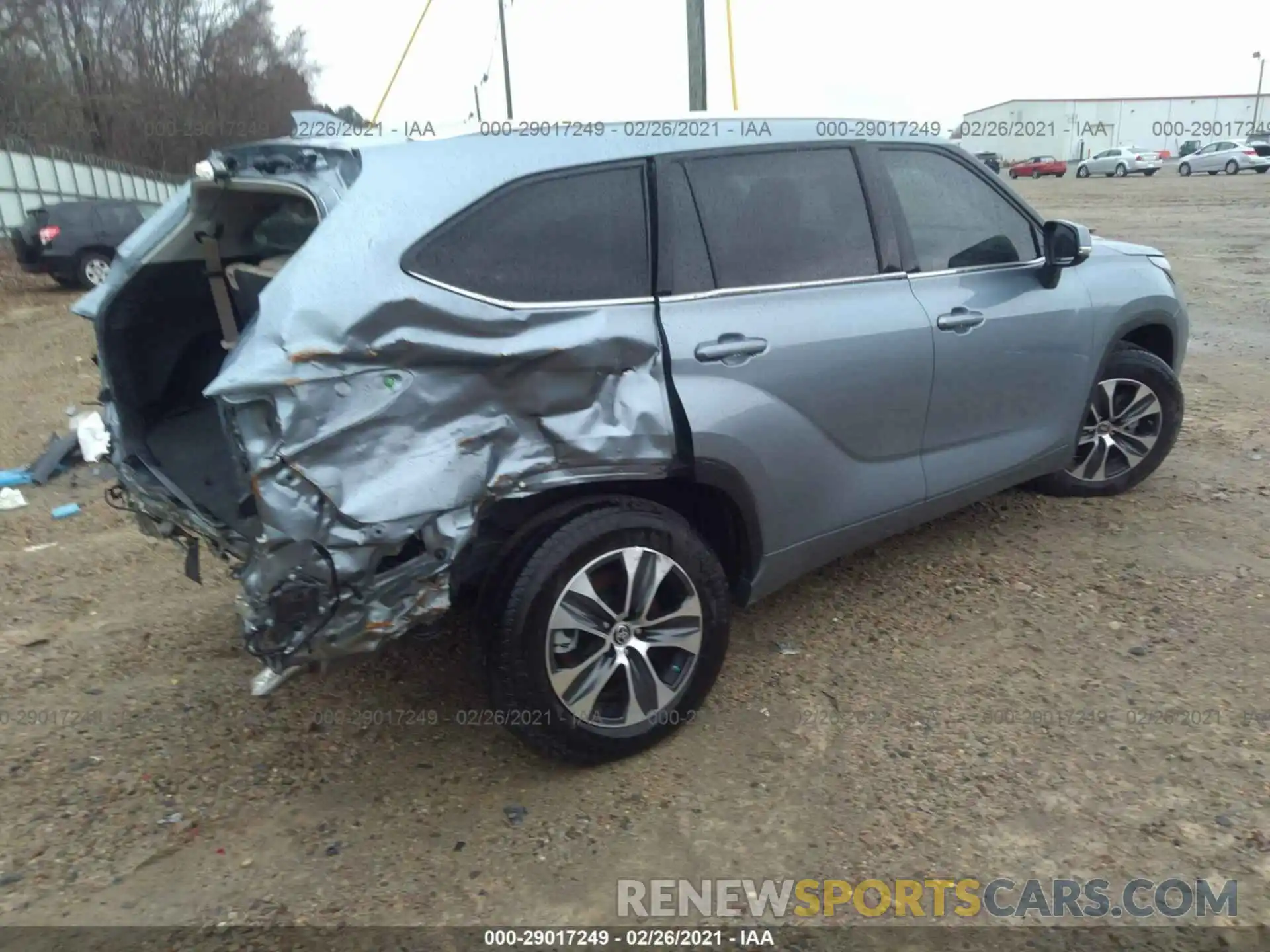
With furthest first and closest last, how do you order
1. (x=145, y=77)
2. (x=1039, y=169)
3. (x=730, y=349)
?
(x=1039, y=169) < (x=145, y=77) < (x=730, y=349)

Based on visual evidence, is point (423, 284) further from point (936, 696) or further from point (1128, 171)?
point (1128, 171)

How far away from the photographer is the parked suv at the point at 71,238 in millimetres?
15547

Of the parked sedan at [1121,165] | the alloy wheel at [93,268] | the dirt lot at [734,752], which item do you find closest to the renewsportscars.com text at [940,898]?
the dirt lot at [734,752]

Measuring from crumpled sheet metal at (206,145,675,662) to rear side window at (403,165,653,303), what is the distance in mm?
66

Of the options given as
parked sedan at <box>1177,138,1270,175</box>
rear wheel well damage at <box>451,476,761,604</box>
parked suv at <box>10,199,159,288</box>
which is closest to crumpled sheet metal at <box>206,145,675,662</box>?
rear wheel well damage at <box>451,476,761,604</box>

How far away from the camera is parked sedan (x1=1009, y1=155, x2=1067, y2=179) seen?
4828 centimetres

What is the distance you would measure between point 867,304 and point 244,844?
8.58ft

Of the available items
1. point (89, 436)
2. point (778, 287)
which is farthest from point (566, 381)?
point (89, 436)

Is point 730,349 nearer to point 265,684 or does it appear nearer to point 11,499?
point 265,684

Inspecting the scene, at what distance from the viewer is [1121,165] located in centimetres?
4403

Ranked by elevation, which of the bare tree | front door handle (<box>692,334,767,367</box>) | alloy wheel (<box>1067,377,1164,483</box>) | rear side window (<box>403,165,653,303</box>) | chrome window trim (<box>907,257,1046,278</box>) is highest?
the bare tree

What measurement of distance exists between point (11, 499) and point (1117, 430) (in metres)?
6.06

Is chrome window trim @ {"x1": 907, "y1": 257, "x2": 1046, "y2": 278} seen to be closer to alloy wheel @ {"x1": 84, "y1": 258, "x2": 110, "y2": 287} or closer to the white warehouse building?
alloy wheel @ {"x1": 84, "y1": 258, "x2": 110, "y2": 287}

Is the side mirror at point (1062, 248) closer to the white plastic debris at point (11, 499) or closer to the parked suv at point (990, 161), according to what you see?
the parked suv at point (990, 161)
